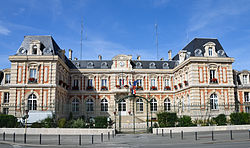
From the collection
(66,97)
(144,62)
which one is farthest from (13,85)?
(144,62)

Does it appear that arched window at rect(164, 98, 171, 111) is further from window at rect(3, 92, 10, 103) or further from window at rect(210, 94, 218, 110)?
window at rect(3, 92, 10, 103)

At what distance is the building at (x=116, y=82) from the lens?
27.6 m

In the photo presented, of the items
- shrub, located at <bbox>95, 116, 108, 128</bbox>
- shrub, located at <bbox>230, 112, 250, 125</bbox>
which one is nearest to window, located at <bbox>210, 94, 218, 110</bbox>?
shrub, located at <bbox>230, 112, 250, 125</bbox>

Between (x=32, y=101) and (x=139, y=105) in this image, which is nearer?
(x=32, y=101)

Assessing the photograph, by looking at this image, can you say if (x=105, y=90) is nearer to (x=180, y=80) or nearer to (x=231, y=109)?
(x=180, y=80)

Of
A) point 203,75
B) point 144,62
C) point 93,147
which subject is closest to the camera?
point 93,147

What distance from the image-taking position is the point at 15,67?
27.8 metres

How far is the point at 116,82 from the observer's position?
3650cm

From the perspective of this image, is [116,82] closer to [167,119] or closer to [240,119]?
[167,119]

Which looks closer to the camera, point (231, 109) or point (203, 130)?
point (203, 130)

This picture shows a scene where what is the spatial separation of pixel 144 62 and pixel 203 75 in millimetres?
12551

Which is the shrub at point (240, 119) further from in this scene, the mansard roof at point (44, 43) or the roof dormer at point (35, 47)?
the roof dormer at point (35, 47)

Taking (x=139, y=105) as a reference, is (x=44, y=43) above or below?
above

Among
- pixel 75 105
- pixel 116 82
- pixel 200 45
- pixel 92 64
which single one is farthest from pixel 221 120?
pixel 92 64
